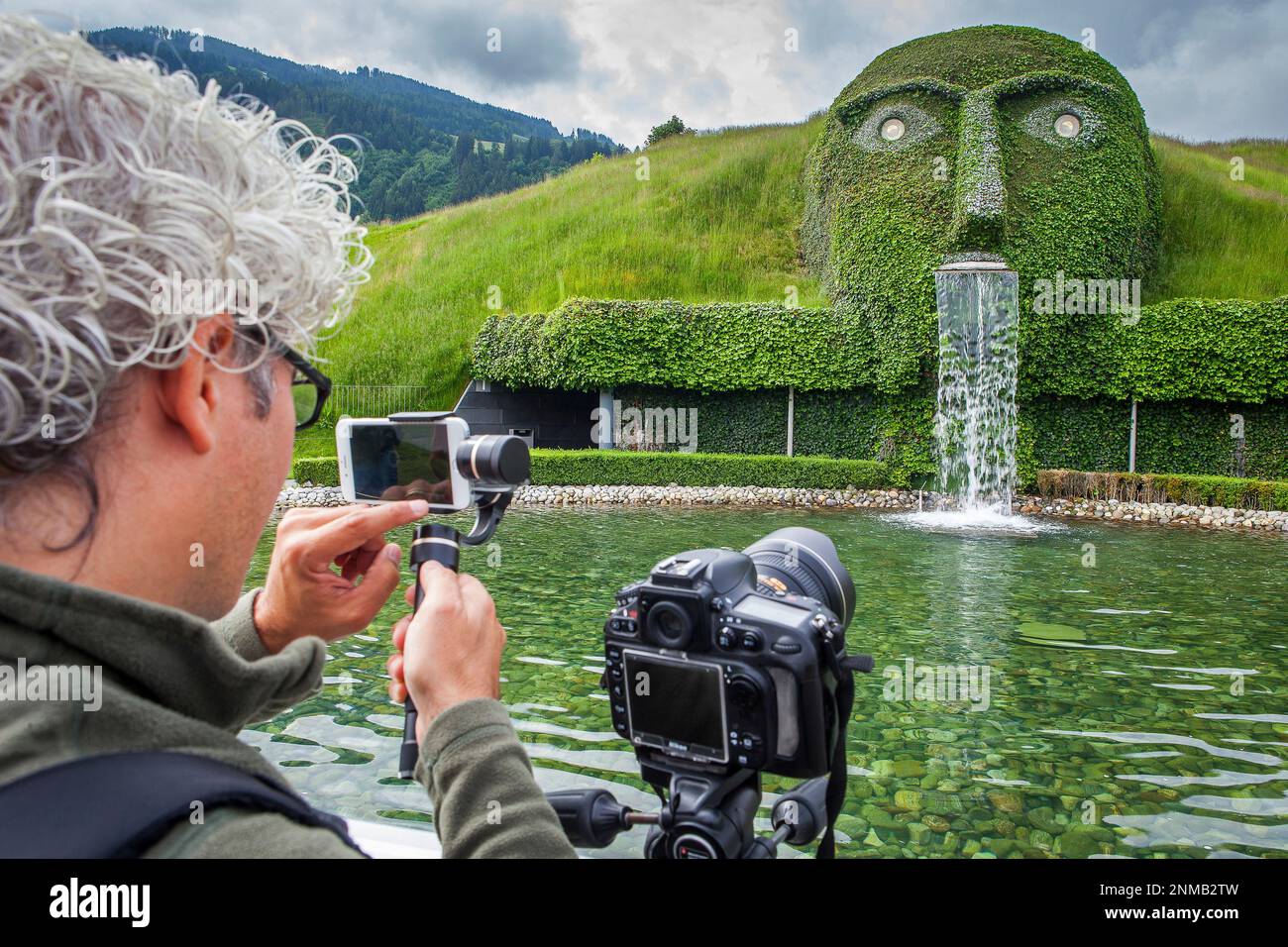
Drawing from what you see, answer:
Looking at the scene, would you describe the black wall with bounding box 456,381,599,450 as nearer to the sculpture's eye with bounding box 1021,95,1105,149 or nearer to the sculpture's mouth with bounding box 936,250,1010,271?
the sculpture's mouth with bounding box 936,250,1010,271

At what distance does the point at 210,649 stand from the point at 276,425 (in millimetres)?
333

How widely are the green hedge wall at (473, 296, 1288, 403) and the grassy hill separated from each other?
218 centimetres

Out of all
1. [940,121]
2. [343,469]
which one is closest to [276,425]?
[343,469]

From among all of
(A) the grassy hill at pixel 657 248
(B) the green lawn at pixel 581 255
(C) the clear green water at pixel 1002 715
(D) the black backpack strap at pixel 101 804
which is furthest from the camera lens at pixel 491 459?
(B) the green lawn at pixel 581 255

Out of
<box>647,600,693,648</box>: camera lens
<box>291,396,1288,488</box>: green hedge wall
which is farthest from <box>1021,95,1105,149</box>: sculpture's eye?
<box>647,600,693,648</box>: camera lens

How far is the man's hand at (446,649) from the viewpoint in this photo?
4.09 ft

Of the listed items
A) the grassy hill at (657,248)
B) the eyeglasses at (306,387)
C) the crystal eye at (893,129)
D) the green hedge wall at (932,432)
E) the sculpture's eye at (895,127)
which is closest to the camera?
the eyeglasses at (306,387)

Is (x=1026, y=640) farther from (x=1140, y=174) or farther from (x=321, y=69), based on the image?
(x=321, y=69)

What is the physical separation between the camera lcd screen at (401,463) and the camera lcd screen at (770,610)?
602 mm

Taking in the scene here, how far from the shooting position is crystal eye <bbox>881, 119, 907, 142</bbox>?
19845 mm

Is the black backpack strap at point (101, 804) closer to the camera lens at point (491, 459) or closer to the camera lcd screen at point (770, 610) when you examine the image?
the camera lens at point (491, 459)

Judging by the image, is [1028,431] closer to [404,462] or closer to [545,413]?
[545,413]

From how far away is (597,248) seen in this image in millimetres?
24297

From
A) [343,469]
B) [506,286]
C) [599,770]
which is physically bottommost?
[599,770]
